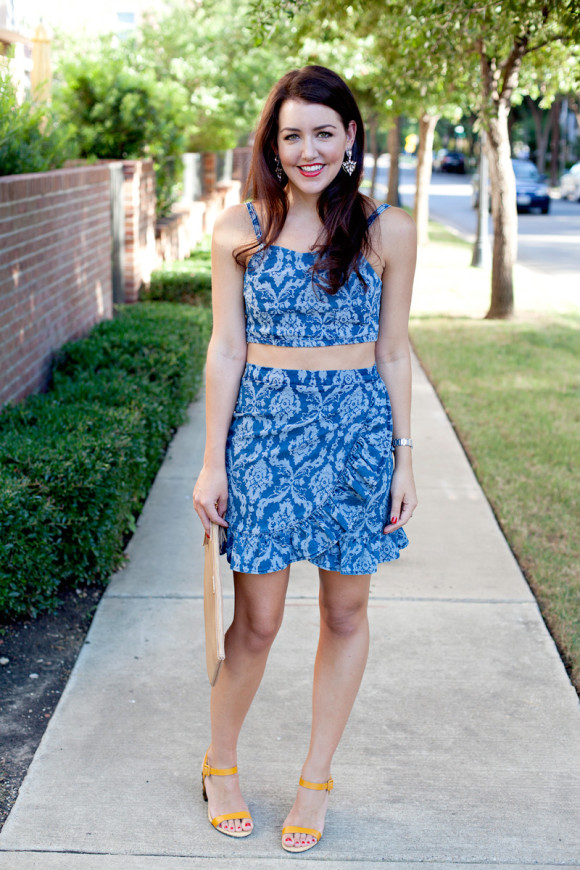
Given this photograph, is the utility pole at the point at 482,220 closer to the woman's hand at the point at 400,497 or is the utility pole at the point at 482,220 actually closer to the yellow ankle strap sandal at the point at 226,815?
the woman's hand at the point at 400,497

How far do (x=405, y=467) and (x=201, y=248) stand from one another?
12.0m

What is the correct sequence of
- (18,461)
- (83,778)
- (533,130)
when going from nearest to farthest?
(83,778) → (18,461) → (533,130)

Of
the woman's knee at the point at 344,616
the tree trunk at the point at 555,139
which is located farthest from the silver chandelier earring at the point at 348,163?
the tree trunk at the point at 555,139

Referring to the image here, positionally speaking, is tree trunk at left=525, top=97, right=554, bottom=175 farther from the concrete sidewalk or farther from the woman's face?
the woman's face

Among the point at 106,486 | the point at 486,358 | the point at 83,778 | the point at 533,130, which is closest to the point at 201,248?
the point at 486,358

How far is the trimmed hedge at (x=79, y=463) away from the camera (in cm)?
351

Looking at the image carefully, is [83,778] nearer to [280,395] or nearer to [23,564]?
[23,564]

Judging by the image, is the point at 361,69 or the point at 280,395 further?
the point at 361,69

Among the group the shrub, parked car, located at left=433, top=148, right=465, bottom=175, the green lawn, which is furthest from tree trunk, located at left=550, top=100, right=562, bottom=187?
the shrub

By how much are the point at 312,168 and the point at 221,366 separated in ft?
1.74

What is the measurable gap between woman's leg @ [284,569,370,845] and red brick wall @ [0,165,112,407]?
8.79ft

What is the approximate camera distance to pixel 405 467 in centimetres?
253

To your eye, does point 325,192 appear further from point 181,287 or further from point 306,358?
point 181,287

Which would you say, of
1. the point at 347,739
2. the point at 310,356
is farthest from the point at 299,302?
the point at 347,739
